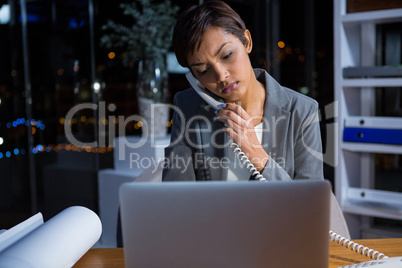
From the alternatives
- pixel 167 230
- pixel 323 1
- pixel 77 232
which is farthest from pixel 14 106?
pixel 167 230

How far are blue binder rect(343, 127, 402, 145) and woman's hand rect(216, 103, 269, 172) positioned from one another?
1.20 meters

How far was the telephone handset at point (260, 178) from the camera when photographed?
0.87 meters

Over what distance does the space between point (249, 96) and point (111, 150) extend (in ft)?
10.5

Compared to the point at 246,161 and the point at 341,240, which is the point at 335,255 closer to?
the point at 341,240

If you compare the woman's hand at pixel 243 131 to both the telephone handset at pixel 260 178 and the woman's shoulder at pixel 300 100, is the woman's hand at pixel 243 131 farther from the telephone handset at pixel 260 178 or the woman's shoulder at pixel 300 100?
the woman's shoulder at pixel 300 100

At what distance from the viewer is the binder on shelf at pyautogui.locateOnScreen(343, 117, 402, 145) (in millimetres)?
2326

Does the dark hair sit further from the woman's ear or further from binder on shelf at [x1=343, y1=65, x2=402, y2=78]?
binder on shelf at [x1=343, y1=65, x2=402, y2=78]

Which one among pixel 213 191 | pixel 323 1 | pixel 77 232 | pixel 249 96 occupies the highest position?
pixel 323 1

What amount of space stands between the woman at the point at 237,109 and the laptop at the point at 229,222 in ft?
2.01

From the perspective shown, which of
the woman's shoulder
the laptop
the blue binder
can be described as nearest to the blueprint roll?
the laptop

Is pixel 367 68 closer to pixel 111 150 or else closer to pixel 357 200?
pixel 357 200

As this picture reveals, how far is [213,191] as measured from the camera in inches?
27.9

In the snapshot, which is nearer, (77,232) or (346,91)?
(77,232)

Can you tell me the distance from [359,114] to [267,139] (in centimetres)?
152
